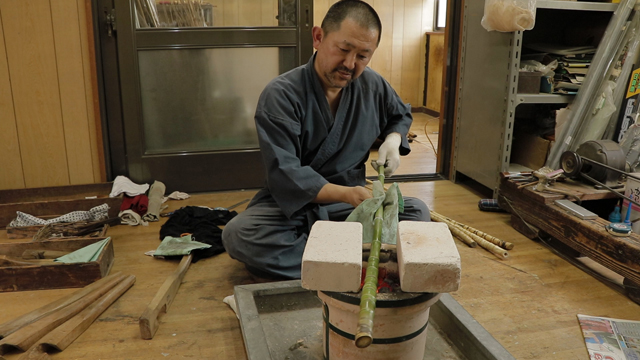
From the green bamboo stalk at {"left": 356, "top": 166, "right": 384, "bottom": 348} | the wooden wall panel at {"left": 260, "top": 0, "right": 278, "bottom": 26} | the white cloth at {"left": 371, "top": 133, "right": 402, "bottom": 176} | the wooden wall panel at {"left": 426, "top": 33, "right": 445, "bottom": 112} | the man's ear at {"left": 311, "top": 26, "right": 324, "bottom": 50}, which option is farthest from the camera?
the wooden wall panel at {"left": 426, "top": 33, "right": 445, "bottom": 112}

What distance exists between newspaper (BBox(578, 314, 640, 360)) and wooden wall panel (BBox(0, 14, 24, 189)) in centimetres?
284

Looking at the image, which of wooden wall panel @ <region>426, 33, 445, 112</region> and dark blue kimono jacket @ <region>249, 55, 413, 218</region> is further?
wooden wall panel @ <region>426, 33, 445, 112</region>

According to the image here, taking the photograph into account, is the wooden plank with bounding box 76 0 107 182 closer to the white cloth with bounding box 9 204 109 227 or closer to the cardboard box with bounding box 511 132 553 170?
the white cloth with bounding box 9 204 109 227

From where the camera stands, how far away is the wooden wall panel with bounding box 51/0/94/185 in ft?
9.20

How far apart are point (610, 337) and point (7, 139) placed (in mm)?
2959

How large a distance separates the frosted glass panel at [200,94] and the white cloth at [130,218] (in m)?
0.53

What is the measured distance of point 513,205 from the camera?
2.61 metres

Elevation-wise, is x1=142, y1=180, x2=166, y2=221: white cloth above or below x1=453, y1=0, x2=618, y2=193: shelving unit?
below

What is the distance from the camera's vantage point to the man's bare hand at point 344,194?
174 centimetres

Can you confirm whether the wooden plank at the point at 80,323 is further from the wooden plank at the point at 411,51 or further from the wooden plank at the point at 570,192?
the wooden plank at the point at 411,51

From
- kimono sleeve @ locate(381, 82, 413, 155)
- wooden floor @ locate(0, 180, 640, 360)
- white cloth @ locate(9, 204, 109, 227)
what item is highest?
kimono sleeve @ locate(381, 82, 413, 155)

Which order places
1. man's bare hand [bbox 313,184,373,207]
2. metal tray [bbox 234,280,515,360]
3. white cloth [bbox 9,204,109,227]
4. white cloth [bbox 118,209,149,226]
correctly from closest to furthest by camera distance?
1. metal tray [bbox 234,280,515,360]
2. man's bare hand [bbox 313,184,373,207]
3. white cloth [bbox 9,204,109,227]
4. white cloth [bbox 118,209,149,226]

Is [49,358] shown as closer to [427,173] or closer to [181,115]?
[181,115]

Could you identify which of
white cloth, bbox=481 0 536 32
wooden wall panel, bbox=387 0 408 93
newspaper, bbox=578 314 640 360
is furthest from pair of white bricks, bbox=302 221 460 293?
wooden wall panel, bbox=387 0 408 93
